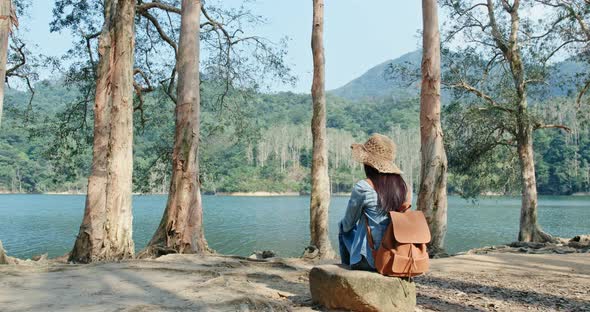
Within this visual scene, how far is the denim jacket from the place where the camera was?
11.4ft

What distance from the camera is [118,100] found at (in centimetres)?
754

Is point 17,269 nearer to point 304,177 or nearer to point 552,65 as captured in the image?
point 552,65

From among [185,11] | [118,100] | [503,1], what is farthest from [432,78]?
[503,1]

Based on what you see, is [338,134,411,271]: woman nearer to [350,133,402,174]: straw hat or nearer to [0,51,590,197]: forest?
[350,133,402,174]: straw hat

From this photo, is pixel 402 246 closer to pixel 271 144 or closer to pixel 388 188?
pixel 388 188

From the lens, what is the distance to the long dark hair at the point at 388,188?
11.5 feet

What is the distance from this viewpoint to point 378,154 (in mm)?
3617

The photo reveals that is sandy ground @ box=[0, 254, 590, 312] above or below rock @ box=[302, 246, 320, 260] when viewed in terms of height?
above

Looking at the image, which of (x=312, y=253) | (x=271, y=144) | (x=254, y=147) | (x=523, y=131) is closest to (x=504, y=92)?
(x=523, y=131)

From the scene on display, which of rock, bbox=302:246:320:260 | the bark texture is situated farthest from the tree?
rock, bbox=302:246:320:260

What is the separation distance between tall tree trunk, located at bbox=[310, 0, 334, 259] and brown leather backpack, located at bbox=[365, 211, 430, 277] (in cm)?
506

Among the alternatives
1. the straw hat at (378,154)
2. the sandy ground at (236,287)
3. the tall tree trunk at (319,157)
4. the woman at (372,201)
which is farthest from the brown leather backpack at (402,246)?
the tall tree trunk at (319,157)

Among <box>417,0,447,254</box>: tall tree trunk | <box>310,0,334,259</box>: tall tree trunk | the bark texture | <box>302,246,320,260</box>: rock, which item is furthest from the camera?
the bark texture

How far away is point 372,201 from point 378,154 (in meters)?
0.39
